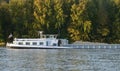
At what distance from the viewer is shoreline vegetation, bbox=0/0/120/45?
129500 millimetres

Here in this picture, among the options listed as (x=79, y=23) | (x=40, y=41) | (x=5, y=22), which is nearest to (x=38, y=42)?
(x=40, y=41)

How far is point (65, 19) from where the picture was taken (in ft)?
431

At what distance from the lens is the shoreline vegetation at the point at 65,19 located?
12950cm

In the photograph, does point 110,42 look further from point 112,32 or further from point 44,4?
point 44,4

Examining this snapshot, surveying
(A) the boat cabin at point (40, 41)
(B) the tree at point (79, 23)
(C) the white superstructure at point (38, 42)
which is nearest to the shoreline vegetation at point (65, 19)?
(B) the tree at point (79, 23)

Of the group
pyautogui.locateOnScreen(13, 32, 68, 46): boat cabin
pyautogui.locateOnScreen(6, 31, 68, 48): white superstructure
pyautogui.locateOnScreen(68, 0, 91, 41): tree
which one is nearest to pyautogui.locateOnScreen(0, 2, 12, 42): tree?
pyautogui.locateOnScreen(13, 32, 68, 46): boat cabin

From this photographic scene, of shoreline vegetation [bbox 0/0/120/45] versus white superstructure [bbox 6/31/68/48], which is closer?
white superstructure [bbox 6/31/68/48]

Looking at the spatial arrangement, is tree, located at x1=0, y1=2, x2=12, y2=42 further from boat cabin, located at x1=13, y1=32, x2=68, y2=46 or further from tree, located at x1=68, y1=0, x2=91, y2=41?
tree, located at x1=68, y1=0, x2=91, y2=41

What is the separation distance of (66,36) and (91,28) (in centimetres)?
660

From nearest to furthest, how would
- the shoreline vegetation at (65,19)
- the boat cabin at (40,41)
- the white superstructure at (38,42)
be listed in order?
the white superstructure at (38,42) → the boat cabin at (40,41) → the shoreline vegetation at (65,19)

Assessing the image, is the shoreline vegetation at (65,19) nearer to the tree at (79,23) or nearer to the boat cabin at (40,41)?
the tree at (79,23)

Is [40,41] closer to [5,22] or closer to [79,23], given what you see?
[79,23]

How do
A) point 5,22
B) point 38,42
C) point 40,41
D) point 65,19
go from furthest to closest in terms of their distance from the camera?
point 5,22 < point 65,19 < point 40,41 < point 38,42

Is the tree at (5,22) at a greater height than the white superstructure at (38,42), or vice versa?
the tree at (5,22)
